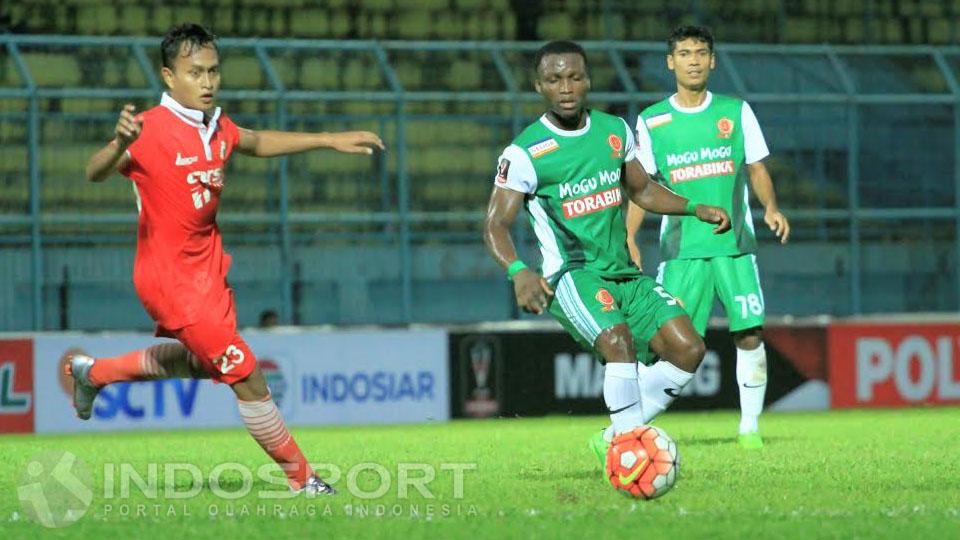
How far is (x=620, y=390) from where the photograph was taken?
8.20 meters

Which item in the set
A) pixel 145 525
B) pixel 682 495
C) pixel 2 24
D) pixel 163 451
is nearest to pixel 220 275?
pixel 145 525

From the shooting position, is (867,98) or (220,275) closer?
(220,275)

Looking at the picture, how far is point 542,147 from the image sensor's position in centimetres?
831

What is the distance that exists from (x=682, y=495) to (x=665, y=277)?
303 cm

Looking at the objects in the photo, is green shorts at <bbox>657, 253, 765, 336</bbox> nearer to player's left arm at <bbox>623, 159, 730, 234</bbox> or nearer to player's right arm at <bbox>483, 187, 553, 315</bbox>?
player's left arm at <bbox>623, 159, 730, 234</bbox>

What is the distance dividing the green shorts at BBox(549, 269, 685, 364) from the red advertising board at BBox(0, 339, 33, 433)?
709cm

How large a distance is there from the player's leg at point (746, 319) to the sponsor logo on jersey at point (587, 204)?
209 cm

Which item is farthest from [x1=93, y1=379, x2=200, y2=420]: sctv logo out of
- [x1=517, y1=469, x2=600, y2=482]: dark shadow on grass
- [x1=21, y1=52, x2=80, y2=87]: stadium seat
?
[x1=517, y1=469, x2=600, y2=482]: dark shadow on grass

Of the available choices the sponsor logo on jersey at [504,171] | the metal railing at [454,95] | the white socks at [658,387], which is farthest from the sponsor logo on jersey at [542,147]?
the metal railing at [454,95]

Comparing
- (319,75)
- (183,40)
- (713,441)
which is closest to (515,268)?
(183,40)

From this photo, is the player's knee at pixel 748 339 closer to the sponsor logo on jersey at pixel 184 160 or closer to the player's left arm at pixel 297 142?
the player's left arm at pixel 297 142

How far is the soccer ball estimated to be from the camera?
7191mm

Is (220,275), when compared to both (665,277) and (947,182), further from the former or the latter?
(947,182)

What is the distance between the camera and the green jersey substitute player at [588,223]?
27.0 feet
